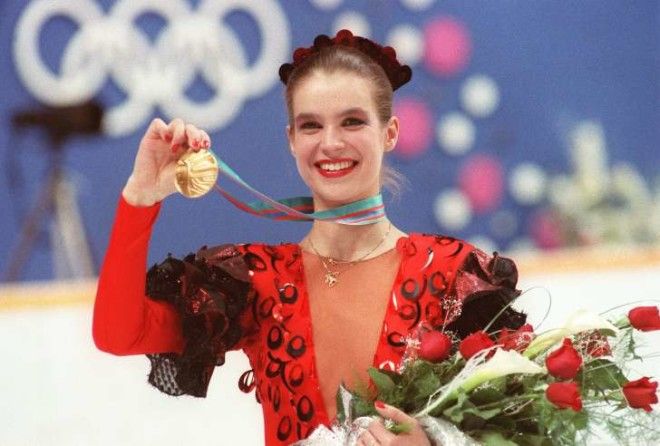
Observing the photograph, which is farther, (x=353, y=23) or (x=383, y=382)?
(x=353, y=23)

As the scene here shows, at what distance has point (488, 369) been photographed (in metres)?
1.52

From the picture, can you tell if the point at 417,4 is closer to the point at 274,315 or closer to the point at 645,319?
the point at 274,315

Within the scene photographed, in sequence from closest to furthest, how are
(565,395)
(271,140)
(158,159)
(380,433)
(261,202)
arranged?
(565,395) → (380,433) → (158,159) → (261,202) → (271,140)

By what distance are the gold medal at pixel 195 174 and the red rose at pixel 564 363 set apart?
20.0 inches

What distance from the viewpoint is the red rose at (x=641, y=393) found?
5.08ft

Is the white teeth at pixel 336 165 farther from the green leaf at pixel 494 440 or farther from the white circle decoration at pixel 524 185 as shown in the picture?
the white circle decoration at pixel 524 185

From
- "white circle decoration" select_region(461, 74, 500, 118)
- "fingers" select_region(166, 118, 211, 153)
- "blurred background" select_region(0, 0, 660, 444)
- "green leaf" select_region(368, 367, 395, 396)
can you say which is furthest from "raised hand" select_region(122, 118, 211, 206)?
"white circle decoration" select_region(461, 74, 500, 118)

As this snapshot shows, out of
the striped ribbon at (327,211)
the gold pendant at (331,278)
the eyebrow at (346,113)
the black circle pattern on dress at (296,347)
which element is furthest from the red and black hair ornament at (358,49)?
the black circle pattern on dress at (296,347)

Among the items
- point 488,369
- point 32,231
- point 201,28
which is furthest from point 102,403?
point 488,369

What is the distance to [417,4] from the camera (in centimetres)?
321

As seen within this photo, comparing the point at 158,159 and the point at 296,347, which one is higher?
the point at 158,159

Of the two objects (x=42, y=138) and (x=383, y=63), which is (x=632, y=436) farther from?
(x=42, y=138)

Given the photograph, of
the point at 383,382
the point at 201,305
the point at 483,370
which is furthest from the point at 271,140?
the point at 483,370

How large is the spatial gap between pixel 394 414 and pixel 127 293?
43 centimetres
